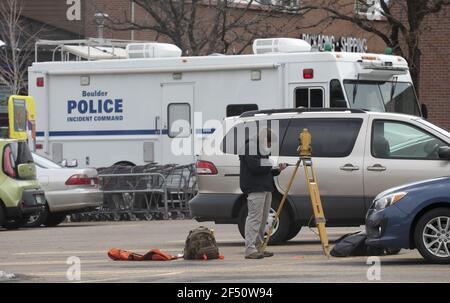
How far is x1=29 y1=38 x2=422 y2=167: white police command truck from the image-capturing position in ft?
69.1

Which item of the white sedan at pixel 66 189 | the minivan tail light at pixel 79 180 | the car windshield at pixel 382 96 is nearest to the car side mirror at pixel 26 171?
the white sedan at pixel 66 189

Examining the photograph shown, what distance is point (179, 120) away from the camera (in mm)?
22859

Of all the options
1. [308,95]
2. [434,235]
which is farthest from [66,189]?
[434,235]

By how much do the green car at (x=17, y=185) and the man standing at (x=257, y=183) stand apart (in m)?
7.80

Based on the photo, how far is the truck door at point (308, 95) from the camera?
20906mm

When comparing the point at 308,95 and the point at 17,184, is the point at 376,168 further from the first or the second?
the point at 17,184

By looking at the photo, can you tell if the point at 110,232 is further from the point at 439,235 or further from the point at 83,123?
the point at 439,235

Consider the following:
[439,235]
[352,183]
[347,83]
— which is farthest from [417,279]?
[347,83]

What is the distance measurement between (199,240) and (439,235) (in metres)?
3.25

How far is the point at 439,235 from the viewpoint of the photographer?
12633 mm

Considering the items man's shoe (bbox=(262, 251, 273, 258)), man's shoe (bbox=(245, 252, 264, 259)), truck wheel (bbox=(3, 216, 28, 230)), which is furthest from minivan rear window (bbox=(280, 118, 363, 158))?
truck wheel (bbox=(3, 216, 28, 230))

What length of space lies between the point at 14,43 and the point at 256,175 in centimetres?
2768

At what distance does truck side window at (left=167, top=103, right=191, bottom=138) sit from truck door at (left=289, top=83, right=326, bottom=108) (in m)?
2.52
